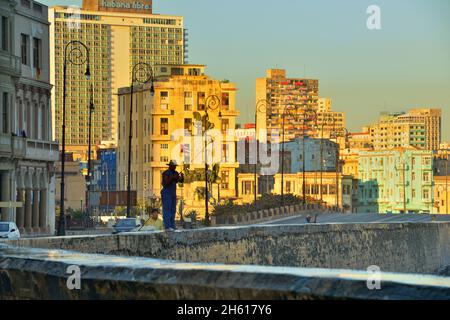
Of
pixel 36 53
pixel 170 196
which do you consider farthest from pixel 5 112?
pixel 170 196

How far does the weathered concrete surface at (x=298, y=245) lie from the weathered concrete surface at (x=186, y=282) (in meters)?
6.97

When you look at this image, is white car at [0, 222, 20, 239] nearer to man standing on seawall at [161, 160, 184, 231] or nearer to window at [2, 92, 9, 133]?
window at [2, 92, 9, 133]

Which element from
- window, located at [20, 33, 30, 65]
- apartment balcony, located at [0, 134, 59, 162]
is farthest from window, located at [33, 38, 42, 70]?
apartment balcony, located at [0, 134, 59, 162]

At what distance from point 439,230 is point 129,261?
39.1 m

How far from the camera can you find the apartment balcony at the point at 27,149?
7119cm

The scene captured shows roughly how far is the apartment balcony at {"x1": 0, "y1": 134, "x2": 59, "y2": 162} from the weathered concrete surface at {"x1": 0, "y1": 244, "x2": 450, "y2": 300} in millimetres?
60378

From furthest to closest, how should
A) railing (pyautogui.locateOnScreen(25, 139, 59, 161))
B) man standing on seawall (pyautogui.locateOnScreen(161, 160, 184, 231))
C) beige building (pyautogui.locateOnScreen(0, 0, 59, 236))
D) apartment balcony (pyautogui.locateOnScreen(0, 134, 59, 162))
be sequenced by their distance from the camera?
railing (pyautogui.locateOnScreen(25, 139, 59, 161)) → beige building (pyautogui.locateOnScreen(0, 0, 59, 236)) → apartment balcony (pyautogui.locateOnScreen(0, 134, 59, 162)) → man standing on seawall (pyautogui.locateOnScreen(161, 160, 184, 231))

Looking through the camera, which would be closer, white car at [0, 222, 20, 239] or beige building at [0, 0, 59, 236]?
white car at [0, 222, 20, 239]

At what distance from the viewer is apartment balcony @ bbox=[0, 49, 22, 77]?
7138 cm

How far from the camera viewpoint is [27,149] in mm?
76688

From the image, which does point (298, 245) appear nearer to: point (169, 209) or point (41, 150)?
point (169, 209)

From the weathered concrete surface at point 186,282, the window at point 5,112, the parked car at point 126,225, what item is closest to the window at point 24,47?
the window at point 5,112

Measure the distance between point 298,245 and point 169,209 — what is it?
4.35 m
